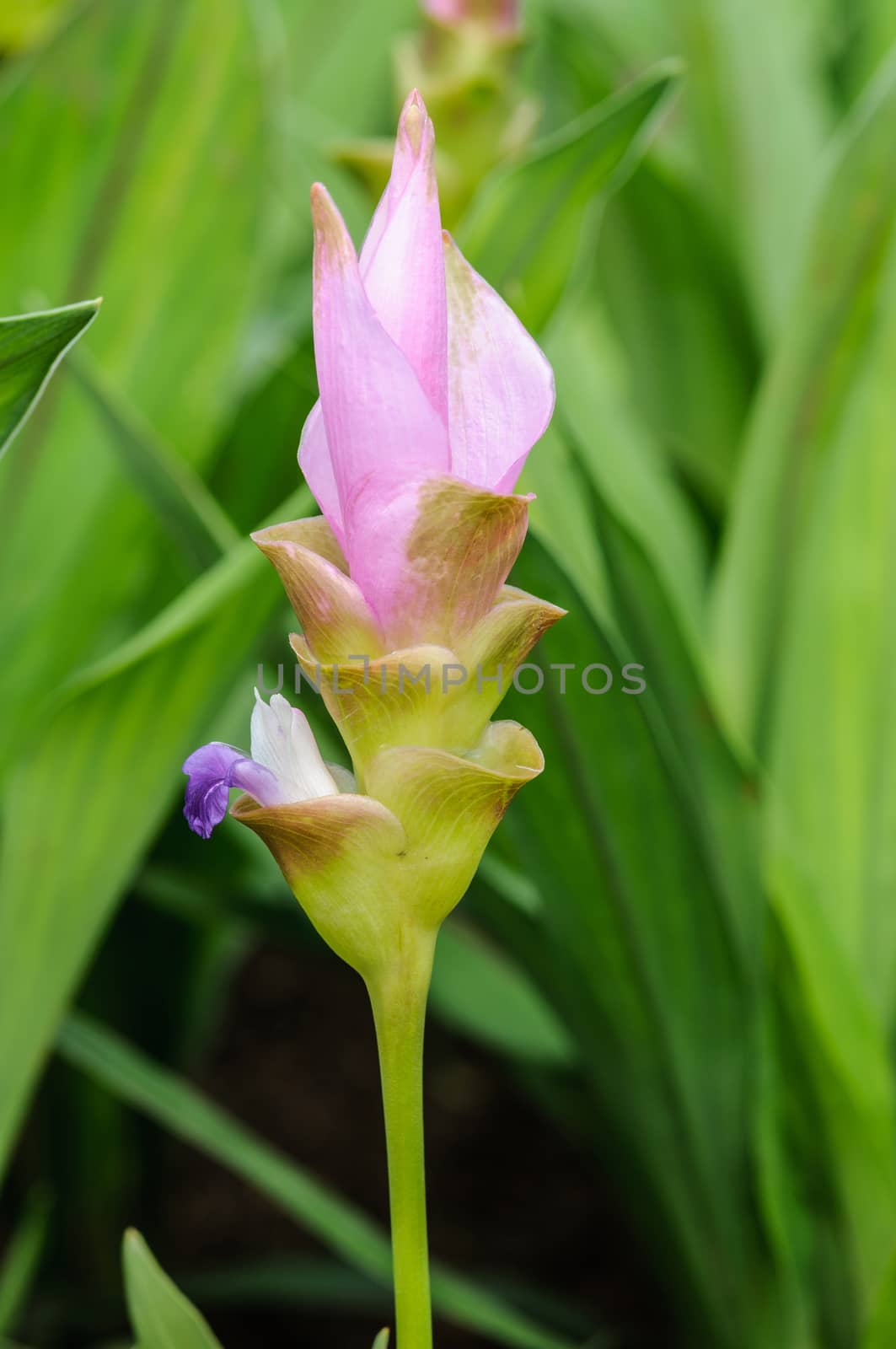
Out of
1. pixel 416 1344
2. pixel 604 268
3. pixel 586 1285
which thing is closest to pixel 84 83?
pixel 604 268

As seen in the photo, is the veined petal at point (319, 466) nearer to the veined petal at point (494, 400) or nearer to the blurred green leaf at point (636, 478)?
the veined petal at point (494, 400)

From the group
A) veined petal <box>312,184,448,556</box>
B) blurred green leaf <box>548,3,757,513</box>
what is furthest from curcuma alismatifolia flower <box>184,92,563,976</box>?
blurred green leaf <box>548,3,757,513</box>

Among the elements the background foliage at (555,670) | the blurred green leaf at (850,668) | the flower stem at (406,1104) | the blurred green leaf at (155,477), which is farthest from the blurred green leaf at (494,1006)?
the flower stem at (406,1104)

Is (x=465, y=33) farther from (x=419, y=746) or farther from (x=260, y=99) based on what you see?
(x=419, y=746)

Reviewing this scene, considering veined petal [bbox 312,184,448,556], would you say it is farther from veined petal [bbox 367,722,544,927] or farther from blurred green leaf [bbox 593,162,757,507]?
blurred green leaf [bbox 593,162,757,507]

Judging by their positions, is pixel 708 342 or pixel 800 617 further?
pixel 708 342
